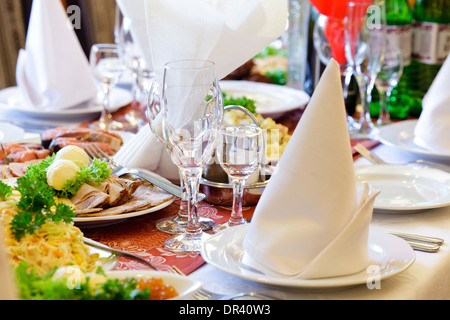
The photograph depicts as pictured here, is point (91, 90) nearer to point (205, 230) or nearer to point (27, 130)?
point (27, 130)

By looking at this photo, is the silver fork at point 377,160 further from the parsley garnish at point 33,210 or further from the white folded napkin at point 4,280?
the white folded napkin at point 4,280

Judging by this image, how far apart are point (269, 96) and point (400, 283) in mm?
1381

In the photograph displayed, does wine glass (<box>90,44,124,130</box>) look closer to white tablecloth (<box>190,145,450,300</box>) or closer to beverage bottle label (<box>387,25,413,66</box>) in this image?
beverage bottle label (<box>387,25,413,66</box>)

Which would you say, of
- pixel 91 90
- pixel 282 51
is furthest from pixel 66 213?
pixel 282 51

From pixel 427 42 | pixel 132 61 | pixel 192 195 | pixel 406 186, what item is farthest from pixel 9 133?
pixel 427 42

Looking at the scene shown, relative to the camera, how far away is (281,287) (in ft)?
2.93

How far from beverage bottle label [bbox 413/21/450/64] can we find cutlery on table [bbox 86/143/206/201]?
3.93 feet

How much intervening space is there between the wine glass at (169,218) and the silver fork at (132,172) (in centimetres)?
3

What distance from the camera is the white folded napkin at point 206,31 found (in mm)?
1235

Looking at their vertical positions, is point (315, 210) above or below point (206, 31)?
below

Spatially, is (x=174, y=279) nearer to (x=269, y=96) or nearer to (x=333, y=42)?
(x=333, y=42)

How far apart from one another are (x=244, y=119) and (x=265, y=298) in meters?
0.83

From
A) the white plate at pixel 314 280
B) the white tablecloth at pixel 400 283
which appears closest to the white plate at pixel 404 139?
the white tablecloth at pixel 400 283

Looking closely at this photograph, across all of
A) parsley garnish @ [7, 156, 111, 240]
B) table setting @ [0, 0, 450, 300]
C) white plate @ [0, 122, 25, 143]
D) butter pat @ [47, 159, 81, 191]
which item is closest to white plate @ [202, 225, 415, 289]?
table setting @ [0, 0, 450, 300]
